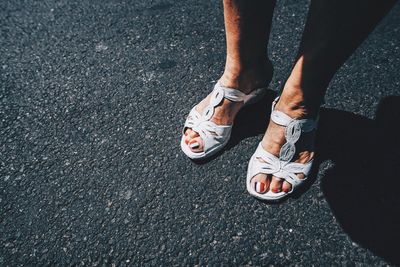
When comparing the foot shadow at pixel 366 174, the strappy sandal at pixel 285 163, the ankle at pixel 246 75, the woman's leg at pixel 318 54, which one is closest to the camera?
the woman's leg at pixel 318 54

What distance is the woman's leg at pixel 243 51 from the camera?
121cm

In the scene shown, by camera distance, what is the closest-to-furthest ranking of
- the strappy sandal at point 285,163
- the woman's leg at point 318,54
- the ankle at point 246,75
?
Result: the woman's leg at point 318,54 < the strappy sandal at point 285,163 < the ankle at point 246,75

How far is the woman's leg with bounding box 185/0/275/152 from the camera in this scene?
121cm

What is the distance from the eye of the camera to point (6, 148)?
5.21 ft

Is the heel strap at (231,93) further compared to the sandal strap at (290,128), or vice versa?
the heel strap at (231,93)

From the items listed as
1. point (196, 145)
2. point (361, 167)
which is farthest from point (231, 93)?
point (361, 167)

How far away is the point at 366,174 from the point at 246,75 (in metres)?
0.77

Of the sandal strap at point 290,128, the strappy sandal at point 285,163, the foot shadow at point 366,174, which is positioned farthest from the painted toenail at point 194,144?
the foot shadow at point 366,174

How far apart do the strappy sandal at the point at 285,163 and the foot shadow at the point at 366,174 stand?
0.53ft

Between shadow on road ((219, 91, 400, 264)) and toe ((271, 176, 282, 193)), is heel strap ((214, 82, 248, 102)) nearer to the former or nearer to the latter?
shadow on road ((219, 91, 400, 264))

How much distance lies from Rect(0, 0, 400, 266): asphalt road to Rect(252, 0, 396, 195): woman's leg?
18 centimetres

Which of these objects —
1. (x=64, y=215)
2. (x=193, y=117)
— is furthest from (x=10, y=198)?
(x=193, y=117)

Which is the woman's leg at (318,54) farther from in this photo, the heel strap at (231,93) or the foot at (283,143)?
the heel strap at (231,93)

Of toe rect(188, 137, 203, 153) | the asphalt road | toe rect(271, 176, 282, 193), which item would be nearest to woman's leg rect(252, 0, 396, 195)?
toe rect(271, 176, 282, 193)
